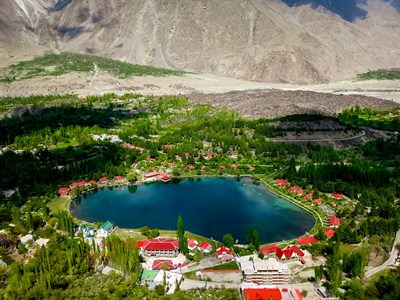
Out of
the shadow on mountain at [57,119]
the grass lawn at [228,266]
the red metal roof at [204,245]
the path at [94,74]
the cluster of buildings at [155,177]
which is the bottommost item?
the grass lawn at [228,266]

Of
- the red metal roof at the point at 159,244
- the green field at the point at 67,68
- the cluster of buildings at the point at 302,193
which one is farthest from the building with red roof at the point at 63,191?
the green field at the point at 67,68

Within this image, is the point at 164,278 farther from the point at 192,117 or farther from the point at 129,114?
the point at 129,114

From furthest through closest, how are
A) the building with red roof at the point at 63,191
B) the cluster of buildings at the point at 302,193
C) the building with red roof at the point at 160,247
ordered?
1. the building with red roof at the point at 63,191
2. the cluster of buildings at the point at 302,193
3. the building with red roof at the point at 160,247

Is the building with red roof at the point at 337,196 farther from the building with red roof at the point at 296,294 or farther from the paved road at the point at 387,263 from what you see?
the building with red roof at the point at 296,294

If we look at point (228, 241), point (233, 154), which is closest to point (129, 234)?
point (228, 241)

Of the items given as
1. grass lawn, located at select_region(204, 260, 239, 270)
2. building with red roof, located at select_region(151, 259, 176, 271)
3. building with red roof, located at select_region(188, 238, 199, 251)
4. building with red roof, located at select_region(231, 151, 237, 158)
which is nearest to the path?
building with red roof, located at select_region(231, 151, 237, 158)

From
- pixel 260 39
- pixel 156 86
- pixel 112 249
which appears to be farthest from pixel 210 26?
pixel 112 249
